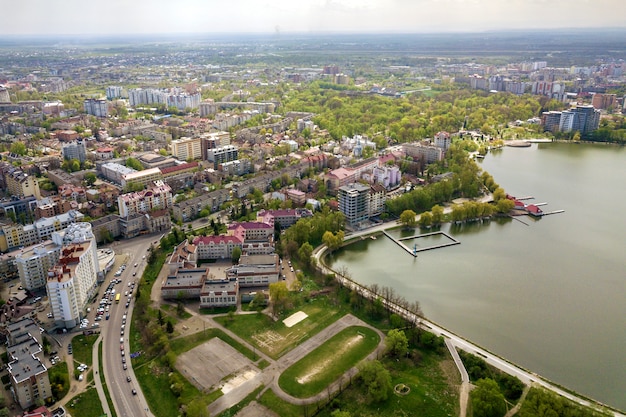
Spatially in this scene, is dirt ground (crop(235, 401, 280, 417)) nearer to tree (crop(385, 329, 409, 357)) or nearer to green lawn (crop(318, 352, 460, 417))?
green lawn (crop(318, 352, 460, 417))

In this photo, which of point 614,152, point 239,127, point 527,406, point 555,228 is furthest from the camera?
point 239,127

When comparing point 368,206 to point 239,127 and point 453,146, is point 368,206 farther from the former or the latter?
point 239,127

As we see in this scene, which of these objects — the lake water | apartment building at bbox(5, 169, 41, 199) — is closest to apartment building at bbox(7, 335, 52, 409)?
the lake water

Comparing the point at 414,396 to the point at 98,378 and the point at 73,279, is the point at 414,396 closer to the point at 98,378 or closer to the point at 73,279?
the point at 98,378

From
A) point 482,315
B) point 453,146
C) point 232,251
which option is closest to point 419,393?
point 482,315

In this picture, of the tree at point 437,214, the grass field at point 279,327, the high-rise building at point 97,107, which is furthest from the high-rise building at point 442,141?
the high-rise building at point 97,107

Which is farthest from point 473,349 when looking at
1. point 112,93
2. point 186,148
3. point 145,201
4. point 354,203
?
point 112,93
